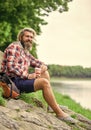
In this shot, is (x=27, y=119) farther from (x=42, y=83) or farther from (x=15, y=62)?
(x=15, y=62)

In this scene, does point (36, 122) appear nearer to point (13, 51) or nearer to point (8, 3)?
point (13, 51)

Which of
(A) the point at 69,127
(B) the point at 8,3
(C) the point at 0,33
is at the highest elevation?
(B) the point at 8,3

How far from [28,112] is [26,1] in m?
24.5

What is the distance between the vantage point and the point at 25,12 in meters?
36.1

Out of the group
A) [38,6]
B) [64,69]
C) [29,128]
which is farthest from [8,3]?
[64,69]

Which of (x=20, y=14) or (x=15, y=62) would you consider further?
(x=20, y=14)

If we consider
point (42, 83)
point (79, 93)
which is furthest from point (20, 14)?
point (42, 83)

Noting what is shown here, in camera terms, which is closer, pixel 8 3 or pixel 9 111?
pixel 9 111

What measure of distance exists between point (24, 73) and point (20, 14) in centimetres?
2522

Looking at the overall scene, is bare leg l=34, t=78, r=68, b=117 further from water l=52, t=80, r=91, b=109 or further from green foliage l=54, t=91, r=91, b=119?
water l=52, t=80, r=91, b=109

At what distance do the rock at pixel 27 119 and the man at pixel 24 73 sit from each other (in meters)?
0.31

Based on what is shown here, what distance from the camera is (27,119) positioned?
9.66 meters

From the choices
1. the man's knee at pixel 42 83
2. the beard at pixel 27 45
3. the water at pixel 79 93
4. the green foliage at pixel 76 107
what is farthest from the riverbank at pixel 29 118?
the water at pixel 79 93

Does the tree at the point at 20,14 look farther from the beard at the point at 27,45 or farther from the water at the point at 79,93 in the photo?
the beard at the point at 27,45
